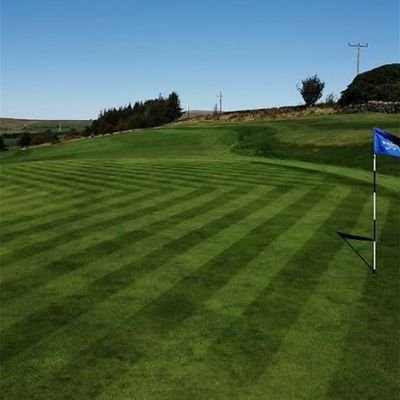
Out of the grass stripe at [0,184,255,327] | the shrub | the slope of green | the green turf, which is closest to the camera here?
the green turf

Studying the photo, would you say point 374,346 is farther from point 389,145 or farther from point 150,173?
point 150,173

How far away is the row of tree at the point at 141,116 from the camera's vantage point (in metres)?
117

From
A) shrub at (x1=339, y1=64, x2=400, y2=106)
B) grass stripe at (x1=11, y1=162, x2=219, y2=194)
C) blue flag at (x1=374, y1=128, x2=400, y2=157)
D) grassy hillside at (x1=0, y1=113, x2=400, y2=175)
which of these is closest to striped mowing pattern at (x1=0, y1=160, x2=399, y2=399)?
blue flag at (x1=374, y1=128, x2=400, y2=157)

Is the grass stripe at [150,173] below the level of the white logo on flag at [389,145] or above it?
below

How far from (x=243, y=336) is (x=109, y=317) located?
2.81 metres

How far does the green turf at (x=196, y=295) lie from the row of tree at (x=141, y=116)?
92.4 metres

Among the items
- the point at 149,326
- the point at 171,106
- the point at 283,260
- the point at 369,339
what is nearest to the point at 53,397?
the point at 149,326

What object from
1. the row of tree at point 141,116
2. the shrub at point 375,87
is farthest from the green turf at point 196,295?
the row of tree at point 141,116

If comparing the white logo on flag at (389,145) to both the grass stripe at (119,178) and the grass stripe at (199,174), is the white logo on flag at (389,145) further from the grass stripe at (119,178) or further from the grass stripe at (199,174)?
the grass stripe at (119,178)

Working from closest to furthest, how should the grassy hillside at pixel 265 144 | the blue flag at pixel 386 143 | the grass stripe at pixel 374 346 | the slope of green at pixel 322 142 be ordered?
the grass stripe at pixel 374 346, the blue flag at pixel 386 143, the slope of green at pixel 322 142, the grassy hillside at pixel 265 144

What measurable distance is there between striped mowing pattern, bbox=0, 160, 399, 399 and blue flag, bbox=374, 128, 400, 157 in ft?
10.3

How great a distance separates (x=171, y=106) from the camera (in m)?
123

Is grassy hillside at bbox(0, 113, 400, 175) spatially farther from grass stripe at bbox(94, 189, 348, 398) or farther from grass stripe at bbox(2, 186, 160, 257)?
grass stripe at bbox(94, 189, 348, 398)

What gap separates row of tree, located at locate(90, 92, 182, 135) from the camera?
4603 inches
